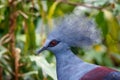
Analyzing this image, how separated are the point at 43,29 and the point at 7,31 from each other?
0.90ft

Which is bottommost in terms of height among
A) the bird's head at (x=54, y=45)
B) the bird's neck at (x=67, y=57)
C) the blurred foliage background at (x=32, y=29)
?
the blurred foliage background at (x=32, y=29)

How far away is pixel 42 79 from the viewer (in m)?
A: 3.31

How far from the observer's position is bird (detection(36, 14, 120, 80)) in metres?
2.80

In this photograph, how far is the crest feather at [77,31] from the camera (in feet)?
9.28

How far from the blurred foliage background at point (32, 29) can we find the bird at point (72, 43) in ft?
0.99

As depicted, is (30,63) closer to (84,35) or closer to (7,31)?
(7,31)

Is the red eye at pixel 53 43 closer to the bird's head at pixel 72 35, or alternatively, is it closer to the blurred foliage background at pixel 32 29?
the bird's head at pixel 72 35

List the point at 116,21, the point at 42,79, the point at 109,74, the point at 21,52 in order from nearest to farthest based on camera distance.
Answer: the point at 109,74 → the point at 42,79 → the point at 21,52 → the point at 116,21

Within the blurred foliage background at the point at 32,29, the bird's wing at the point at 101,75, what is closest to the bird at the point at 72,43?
the bird's wing at the point at 101,75

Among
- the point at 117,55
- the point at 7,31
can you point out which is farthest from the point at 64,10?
the point at 117,55

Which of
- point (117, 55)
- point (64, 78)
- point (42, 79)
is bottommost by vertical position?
point (117, 55)

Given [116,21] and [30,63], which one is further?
[116,21]

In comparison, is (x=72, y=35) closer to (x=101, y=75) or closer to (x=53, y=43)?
(x=53, y=43)

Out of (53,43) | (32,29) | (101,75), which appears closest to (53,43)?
(53,43)
